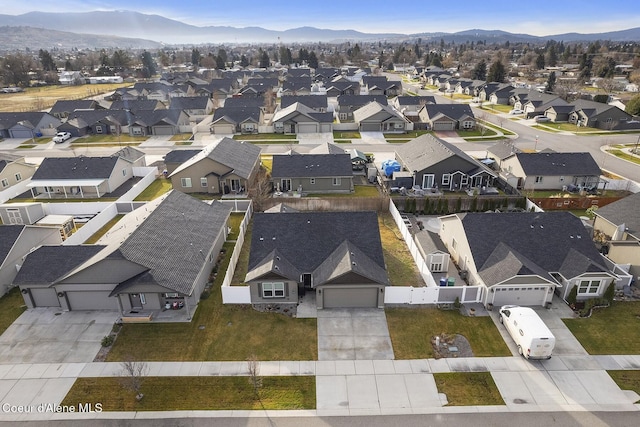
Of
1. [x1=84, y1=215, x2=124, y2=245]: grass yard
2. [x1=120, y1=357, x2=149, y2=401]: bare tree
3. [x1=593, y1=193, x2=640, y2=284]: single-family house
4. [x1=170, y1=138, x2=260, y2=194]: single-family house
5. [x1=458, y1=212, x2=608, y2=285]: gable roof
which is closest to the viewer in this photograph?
[x1=120, y1=357, x2=149, y2=401]: bare tree

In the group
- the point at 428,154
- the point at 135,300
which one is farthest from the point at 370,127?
the point at 135,300

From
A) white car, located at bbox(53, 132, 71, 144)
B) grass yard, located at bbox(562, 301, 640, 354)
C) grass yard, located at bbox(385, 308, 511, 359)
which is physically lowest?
grass yard, located at bbox(562, 301, 640, 354)

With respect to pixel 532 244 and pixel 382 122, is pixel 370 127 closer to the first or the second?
pixel 382 122

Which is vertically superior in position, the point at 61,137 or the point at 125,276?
the point at 125,276

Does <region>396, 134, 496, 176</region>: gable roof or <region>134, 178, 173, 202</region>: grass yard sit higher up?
<region>396, 134, 496, 176</region>: gable roof

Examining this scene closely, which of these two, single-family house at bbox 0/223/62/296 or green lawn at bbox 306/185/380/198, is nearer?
single-family house at bbox 0/223/62/296

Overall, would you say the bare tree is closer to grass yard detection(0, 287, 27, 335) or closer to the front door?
the front door

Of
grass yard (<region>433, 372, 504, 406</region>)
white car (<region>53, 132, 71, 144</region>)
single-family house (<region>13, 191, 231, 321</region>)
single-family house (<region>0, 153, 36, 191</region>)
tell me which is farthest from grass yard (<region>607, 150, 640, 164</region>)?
white car (<region>53, 132, 71, 144</region>)
